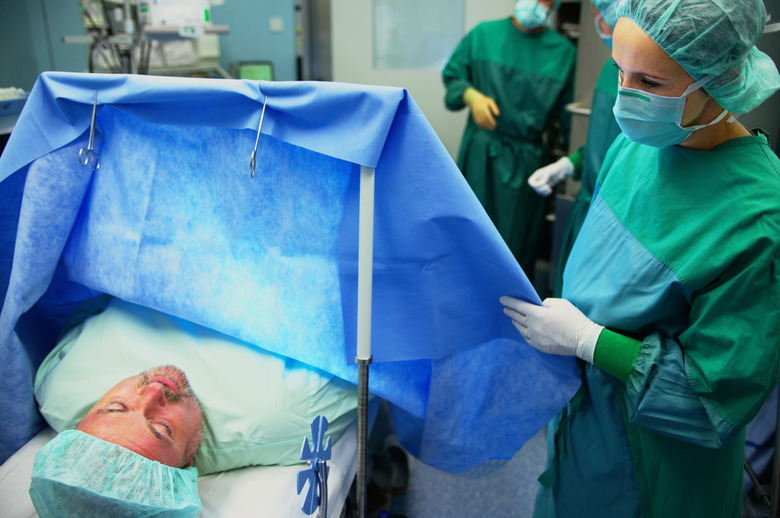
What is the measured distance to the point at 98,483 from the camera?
0.93m

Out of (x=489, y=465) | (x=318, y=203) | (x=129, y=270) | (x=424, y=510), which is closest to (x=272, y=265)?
(x=318, y=203)

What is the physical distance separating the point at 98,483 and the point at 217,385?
354 millimetres

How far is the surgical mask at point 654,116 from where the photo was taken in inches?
36.8

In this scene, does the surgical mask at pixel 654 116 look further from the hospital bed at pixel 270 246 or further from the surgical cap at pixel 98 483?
the surgical cap at pixel 98 483

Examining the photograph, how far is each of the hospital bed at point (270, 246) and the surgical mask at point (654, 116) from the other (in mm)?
291

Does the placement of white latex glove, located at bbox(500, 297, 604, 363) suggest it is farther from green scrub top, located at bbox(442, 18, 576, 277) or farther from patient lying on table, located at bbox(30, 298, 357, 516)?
green scrub top, located at bbox(442, 18, 576, 277)

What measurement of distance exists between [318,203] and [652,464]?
2.47 ft

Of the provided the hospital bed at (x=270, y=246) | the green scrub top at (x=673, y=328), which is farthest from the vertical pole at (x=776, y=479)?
the hospital bed at (x=270, y=246)

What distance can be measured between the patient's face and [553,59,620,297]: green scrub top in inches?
49.1

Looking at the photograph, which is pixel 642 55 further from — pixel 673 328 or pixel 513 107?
pixel 513 107

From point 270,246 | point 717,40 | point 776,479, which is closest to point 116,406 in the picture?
point 270,246

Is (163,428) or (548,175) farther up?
(548,175)

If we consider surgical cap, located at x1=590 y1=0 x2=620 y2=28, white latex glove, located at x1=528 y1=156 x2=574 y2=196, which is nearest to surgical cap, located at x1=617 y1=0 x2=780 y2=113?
surgical cap, located at x1=590 y1=0 x2=620 y2=28

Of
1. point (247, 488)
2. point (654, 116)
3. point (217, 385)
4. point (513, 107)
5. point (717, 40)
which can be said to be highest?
point (717, 40)
